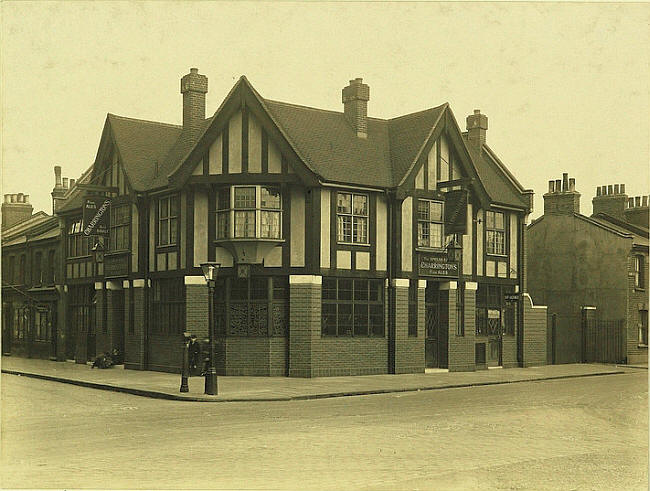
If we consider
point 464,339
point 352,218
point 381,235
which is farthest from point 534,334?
point 352,218

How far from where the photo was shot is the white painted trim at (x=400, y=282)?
27938mm

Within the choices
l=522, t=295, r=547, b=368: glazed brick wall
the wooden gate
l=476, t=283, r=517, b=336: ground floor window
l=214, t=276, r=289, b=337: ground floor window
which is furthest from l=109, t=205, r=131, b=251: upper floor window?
the wooden gate

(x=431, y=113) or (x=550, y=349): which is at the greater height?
(x=431, y=113)

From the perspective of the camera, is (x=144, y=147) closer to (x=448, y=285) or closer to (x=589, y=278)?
(x=448, y=285)

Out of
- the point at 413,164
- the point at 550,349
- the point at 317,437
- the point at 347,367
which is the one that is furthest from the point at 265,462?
the point at 550,349

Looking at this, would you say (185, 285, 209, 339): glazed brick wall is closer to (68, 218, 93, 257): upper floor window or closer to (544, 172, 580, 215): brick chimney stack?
(68, 218, 93, 257): upper floor window

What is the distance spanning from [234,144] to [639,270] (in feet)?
64.2

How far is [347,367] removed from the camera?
2711 cm

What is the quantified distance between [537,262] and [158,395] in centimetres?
2207

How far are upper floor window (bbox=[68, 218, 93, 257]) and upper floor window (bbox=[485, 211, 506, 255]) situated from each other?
16.1 meters

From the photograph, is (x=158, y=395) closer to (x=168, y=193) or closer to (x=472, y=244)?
(x=168, y=193)

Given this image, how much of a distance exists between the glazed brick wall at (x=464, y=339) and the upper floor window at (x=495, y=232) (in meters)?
2.29

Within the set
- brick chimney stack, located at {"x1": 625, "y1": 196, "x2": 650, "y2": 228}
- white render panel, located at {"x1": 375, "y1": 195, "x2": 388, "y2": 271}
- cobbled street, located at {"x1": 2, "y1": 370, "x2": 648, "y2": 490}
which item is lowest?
cobbled street, located at {"x1": 2, "y1": 370, "x2": 648, "y2": 490}

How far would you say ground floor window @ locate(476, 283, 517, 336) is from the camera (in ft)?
104
